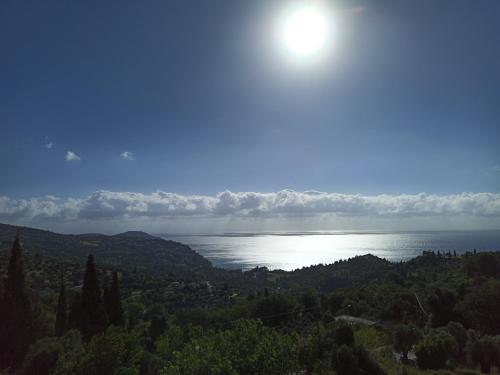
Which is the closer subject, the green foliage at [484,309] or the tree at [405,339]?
the tree at [405,339]

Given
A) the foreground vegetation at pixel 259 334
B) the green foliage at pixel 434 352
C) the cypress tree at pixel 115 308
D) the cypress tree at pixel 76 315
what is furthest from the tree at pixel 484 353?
the cypress tree at pixel 115 308

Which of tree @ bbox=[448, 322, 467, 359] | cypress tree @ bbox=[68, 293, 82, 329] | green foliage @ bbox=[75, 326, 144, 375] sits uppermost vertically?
green foliage @ bbox=[75, 326, 144, 375]

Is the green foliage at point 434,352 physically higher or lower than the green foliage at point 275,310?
higher

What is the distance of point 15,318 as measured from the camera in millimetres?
25781

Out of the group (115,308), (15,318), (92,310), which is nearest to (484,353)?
(15,318)

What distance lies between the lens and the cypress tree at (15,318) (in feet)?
81.9

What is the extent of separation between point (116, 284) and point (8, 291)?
14.2 meters

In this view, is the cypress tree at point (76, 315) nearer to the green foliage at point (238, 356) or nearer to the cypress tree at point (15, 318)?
the cypress tree at point (15, 318)

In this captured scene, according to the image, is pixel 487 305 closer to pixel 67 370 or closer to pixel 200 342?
pixel 200 342

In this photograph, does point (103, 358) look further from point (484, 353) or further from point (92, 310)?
point (92, 310)

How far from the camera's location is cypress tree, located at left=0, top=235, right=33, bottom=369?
81.9 feet

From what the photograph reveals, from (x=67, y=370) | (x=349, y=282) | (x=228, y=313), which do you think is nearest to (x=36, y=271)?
(x=228, y=313)

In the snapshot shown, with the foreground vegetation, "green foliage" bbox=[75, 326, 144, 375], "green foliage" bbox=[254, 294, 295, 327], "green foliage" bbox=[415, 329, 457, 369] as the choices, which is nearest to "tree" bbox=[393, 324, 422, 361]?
the foreground vegetation

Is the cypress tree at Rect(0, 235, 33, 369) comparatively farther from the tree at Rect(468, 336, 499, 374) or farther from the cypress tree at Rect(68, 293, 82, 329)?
the tree at Rect(468, 336, 499, 374)
